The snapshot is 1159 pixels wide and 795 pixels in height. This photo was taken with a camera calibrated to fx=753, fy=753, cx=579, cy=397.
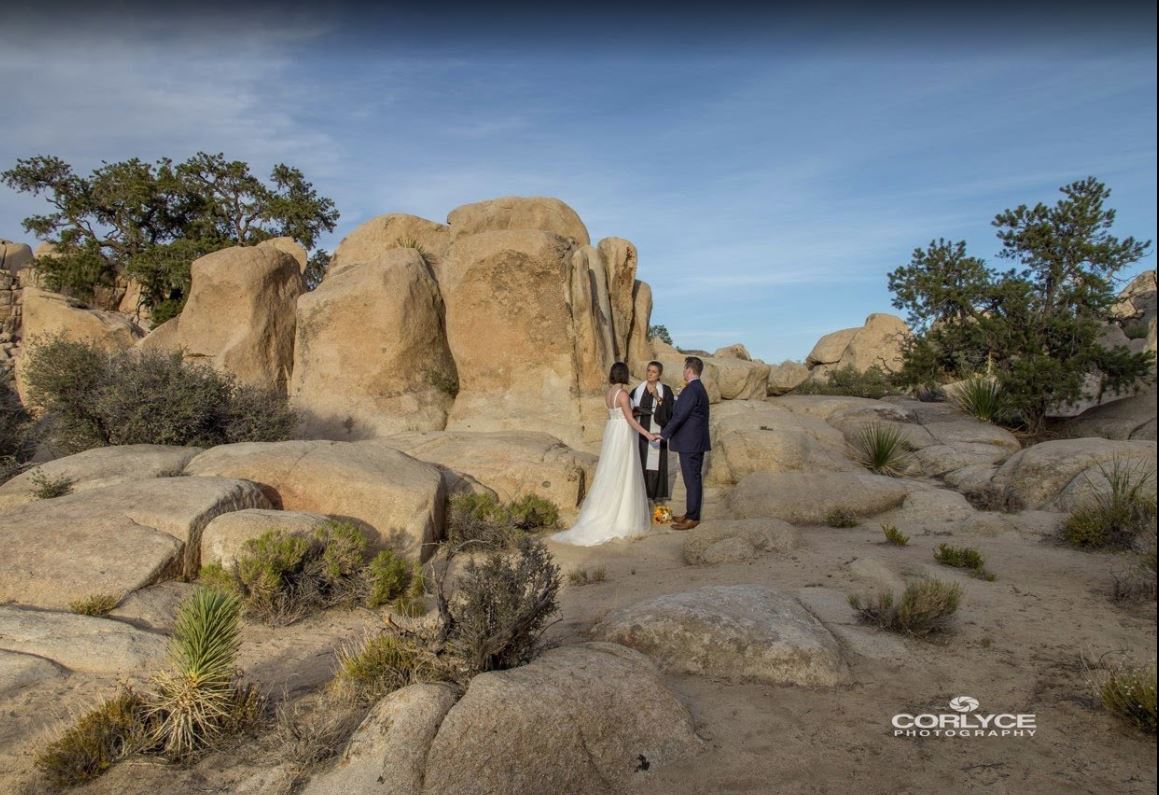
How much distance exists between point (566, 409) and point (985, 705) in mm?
11343

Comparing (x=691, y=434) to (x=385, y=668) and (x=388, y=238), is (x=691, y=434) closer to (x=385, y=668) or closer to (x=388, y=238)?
(x=385, y=668)

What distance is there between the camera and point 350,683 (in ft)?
15.2

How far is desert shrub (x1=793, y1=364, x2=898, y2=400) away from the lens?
21.3 metres

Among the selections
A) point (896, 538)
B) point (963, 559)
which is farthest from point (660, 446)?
point (963, 559)

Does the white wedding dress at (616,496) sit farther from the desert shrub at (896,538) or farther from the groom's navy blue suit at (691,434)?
A: the desert shrub at (896,538)

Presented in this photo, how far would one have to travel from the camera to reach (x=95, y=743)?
4.03m

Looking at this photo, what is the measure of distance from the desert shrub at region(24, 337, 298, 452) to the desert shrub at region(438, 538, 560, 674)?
820 centimetres

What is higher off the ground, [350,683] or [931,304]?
[931,304]

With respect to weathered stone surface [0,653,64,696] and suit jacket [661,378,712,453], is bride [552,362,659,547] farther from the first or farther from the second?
weathered stone surface [0,653,64,696]

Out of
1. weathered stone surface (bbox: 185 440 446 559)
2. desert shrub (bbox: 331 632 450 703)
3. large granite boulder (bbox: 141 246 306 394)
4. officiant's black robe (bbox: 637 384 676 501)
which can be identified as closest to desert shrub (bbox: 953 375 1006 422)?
officiant's black robe (bbox: 637 384 676 501)

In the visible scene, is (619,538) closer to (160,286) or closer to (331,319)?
(331,319)

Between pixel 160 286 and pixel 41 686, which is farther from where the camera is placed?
pixel 160 286

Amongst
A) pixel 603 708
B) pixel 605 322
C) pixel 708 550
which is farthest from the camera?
pixel 605 322

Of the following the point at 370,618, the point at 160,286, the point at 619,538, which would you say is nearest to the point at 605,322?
the point at 619,538
